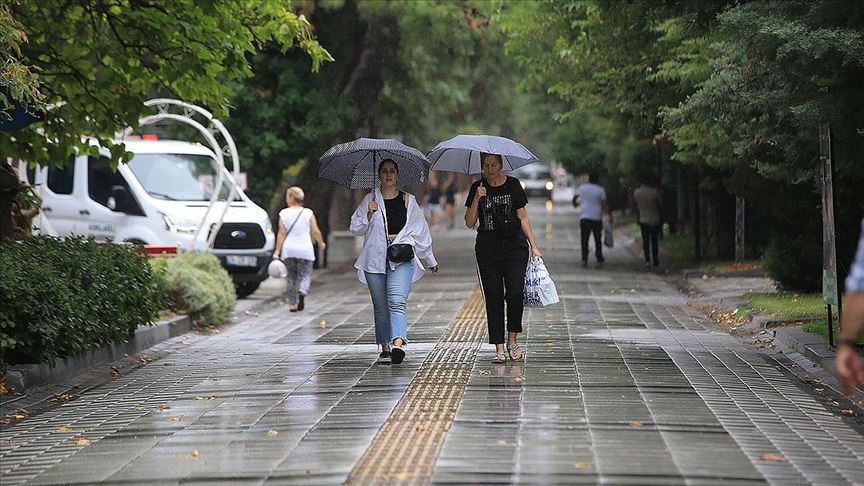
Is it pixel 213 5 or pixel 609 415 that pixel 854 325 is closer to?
pixel 609 415

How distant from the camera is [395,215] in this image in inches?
498

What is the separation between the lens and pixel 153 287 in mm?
14969

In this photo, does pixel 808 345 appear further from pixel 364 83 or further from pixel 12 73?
pixel 364 83

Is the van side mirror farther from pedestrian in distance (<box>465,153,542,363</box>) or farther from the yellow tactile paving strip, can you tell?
pedestrian in distance (<box>465,153,542,363</box>)

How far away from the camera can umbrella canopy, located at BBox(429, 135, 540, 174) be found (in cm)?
1225

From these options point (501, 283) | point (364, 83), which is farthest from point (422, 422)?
point (364, 83)

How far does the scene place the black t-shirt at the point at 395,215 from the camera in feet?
41.5

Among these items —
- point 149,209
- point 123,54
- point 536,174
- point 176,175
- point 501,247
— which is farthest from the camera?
point 536,174

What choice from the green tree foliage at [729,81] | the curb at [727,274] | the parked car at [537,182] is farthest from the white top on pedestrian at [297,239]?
the parked car at [537,182]

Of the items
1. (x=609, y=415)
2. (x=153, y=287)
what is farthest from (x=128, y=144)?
(x=609, y=415)

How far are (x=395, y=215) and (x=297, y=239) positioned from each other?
7314mm

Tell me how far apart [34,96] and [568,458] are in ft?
21.3

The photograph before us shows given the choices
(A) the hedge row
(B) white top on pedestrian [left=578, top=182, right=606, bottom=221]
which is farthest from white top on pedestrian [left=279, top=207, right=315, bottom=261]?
(B) white top on pedestrian [left=578, top=182, right=606, bottom=221]

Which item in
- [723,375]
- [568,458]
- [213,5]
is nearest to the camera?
[568,458]
